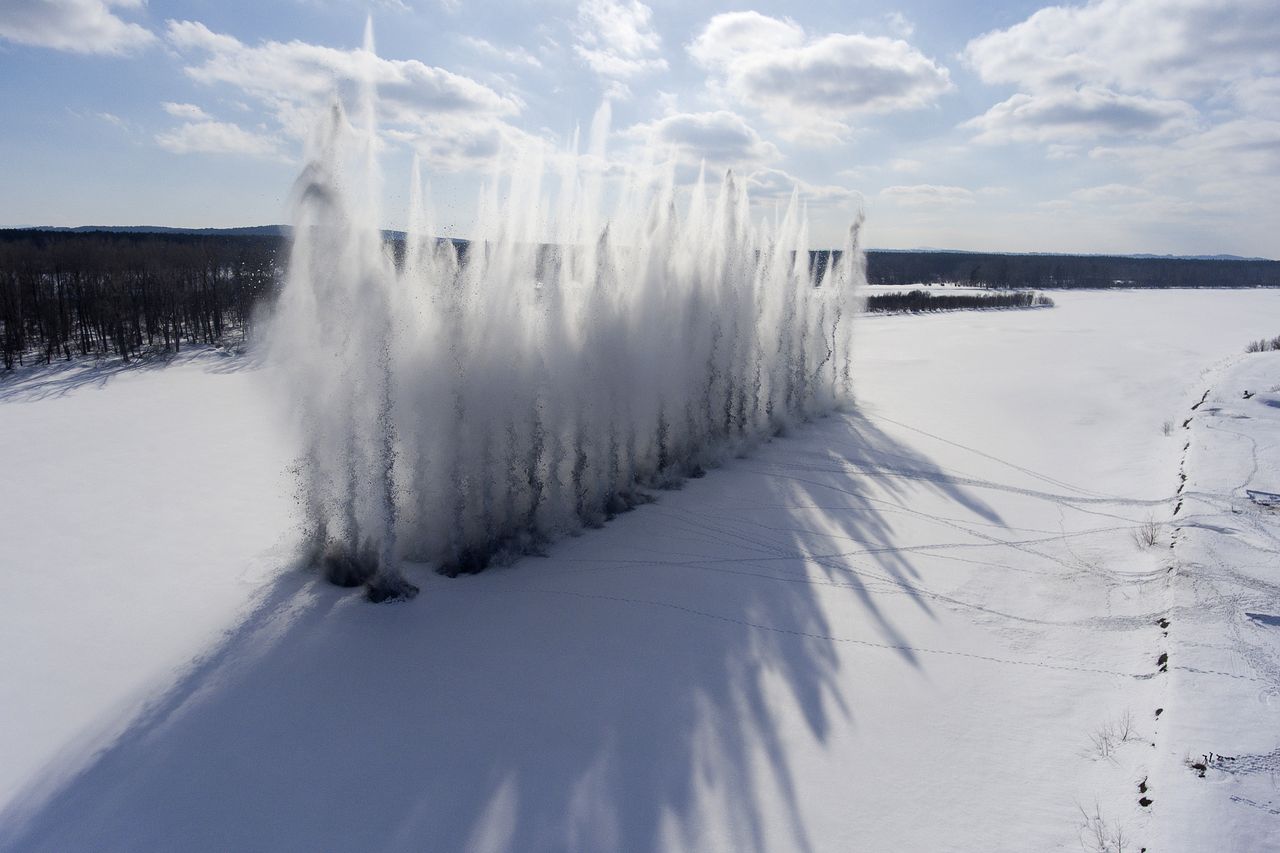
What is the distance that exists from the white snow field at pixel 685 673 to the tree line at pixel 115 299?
1001 inches

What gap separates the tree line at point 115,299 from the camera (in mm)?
34062

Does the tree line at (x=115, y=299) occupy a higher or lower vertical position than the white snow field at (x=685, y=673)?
higher

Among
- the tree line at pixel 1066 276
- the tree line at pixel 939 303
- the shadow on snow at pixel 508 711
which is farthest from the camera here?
the tree line at pixel 1066 276

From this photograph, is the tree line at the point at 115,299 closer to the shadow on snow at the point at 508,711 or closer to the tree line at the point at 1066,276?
the shadow on snow at the point at 508,711

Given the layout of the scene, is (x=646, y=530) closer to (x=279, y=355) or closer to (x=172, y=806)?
(x=279, y=355)

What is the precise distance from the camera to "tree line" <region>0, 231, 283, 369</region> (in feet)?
112

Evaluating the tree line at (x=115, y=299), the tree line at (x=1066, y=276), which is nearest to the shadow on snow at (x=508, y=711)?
the tree line at (x=115, y=299)

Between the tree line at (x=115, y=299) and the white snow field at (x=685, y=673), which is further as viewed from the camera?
the tree line at (x=115, y=299)

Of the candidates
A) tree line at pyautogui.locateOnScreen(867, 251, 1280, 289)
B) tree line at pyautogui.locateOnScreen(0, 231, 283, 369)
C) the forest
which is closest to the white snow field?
the forest

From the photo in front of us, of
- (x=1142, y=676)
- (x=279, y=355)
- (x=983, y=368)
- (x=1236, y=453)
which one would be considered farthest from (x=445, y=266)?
(x=983, y=368)

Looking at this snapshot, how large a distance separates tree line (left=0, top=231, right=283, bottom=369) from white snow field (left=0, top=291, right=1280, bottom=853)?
83.4 feet

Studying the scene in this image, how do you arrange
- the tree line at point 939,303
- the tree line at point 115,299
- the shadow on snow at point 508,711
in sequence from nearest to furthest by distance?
1. the shadow on snow at point 508,711
2. the tree line at point 115,299
3. the tree line at point 939,303

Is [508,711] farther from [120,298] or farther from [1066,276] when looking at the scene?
[1066,276]

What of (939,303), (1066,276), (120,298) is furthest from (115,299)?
(1066,276)
